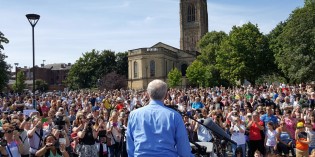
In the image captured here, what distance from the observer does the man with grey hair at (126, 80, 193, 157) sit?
3.51 m

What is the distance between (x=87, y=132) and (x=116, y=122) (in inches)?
75.2

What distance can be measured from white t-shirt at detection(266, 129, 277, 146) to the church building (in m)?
66.5

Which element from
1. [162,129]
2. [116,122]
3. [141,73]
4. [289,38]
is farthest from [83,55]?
[162,129]

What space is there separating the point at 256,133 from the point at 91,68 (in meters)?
82.8

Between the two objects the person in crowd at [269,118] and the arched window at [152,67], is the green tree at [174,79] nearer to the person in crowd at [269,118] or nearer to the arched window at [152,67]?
the arched window at [152,67]

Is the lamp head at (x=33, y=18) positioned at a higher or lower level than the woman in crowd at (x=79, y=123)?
higher

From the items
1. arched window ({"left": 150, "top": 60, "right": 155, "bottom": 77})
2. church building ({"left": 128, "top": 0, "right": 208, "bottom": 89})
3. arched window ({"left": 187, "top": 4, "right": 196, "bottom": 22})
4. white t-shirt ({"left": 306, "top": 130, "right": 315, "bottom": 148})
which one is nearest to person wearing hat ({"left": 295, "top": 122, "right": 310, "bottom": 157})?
white t-shirt ({"left": 306, "top": 130, "right": 315, "bottom": 148})

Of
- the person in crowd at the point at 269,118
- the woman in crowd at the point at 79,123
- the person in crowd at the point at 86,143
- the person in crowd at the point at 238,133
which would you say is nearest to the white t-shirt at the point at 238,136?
the person in crowd at the point at 238,133

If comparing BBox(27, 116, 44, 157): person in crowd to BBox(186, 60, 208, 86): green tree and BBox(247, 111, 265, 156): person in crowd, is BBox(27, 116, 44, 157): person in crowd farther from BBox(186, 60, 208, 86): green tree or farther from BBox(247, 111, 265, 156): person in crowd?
BBox(186, 60, 208, 86): green tree

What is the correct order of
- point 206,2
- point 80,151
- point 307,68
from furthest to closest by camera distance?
point 206,2 → point 307,68 → point 80,151

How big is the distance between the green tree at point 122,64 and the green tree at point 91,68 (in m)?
1.03

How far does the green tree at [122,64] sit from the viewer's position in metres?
91.6

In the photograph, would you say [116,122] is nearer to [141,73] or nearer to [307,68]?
[307,68]

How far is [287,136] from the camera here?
11.4m
